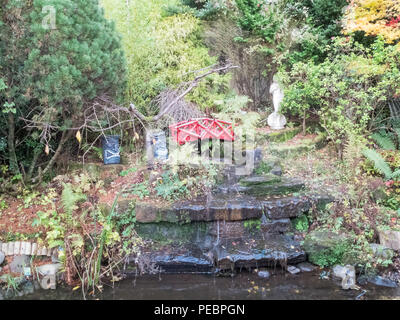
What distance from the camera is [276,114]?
28.3ft

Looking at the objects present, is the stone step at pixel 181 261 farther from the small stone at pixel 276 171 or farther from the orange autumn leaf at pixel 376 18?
the orange autumn leaf at pixel 376 18

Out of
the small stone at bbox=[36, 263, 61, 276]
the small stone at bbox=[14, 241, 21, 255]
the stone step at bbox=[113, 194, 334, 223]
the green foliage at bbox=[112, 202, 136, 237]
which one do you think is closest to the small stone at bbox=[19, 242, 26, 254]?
the small stone at bbox=[14, 241, 21, 255]

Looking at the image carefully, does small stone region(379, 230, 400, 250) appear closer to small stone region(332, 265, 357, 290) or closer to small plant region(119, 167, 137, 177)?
small stone region(332, 265, 357, 290)

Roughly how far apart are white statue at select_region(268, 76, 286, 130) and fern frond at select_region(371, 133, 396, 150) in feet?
7.21

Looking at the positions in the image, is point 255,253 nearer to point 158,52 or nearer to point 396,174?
point 396,174

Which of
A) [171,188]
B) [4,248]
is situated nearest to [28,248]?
[4,248]

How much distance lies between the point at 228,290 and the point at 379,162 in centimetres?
368

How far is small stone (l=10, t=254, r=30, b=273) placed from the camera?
5074mm

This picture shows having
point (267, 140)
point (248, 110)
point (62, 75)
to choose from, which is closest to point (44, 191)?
point (62, 75)

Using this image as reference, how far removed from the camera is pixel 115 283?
15.9 feet

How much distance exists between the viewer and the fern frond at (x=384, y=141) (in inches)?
273

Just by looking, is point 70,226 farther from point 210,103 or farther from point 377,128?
point 377,128

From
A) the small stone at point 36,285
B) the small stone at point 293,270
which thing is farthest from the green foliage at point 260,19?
the small stone at point 36,285

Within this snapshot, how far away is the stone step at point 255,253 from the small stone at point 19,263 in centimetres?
281
